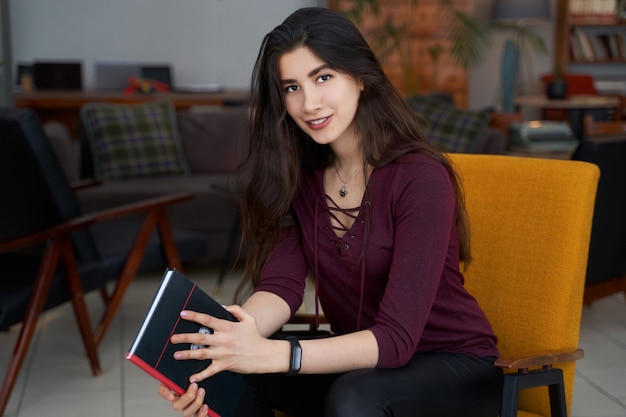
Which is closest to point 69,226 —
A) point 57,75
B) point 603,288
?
point 603,288

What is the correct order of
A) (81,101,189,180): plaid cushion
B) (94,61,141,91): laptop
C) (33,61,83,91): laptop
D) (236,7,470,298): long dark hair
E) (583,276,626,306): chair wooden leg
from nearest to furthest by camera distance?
(236,7,470,298): long dark hair
(583,276,626,306): chair wooden leg
(81,101,189,180): plaid cushion
(33,61,83,91): laptop
(94,61,141,91): laptop

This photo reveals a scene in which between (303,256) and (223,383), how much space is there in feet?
1.37

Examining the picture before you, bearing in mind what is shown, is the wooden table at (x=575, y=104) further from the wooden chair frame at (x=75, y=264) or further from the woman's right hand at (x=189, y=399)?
the woman's right hand at (x=189, y=399)

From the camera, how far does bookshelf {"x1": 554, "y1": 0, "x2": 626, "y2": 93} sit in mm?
9047

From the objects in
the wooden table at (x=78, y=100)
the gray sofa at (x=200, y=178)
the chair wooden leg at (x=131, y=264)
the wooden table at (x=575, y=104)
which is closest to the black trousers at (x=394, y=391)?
the chair wooden leg at (x=131, y=264)

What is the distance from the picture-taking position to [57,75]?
24.4 feet

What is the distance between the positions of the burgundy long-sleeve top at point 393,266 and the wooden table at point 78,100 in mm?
5170

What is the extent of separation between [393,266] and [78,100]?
562cm

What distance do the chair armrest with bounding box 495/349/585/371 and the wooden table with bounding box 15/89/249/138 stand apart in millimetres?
5488

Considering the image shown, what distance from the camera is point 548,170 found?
6.79 feet

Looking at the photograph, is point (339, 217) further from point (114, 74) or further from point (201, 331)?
point (114, 74)

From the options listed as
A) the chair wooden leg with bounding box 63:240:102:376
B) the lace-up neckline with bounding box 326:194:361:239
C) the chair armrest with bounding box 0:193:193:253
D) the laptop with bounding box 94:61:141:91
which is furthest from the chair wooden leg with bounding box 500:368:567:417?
the laptop with bounding box 94:61:141:91

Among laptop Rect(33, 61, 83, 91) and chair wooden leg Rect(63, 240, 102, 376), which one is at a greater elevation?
laptop Rect(33, 61, 83, 91)

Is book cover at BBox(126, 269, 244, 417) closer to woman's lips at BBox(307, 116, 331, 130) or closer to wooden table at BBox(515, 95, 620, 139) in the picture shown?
woman's lips at BBox(307, 116, 331, 130)
